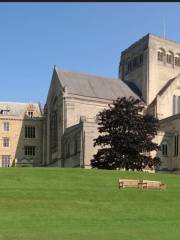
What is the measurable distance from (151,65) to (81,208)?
216ft

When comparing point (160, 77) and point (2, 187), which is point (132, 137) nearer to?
point (2, 187)

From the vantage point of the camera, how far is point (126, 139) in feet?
203

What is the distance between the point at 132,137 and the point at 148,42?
35757mm

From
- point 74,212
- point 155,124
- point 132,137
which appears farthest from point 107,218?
point 155,124

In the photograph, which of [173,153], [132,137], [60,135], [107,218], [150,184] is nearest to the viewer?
[107,218]

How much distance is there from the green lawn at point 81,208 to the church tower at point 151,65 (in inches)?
2036

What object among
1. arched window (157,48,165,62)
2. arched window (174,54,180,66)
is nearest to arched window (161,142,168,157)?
arched window (157,48,165,62)

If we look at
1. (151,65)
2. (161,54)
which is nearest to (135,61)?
(161,54)

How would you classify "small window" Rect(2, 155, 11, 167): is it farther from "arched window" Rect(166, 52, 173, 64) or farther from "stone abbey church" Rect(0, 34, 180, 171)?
"arched window" Rect(166, 52, 173, 64)

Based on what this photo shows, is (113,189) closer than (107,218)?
No

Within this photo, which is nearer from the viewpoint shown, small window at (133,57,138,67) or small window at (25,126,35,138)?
small window at (25,126,35,138)

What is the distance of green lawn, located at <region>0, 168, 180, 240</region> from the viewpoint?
24016mm

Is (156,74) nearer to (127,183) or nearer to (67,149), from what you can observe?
(67,149)

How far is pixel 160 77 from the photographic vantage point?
95.0 m
